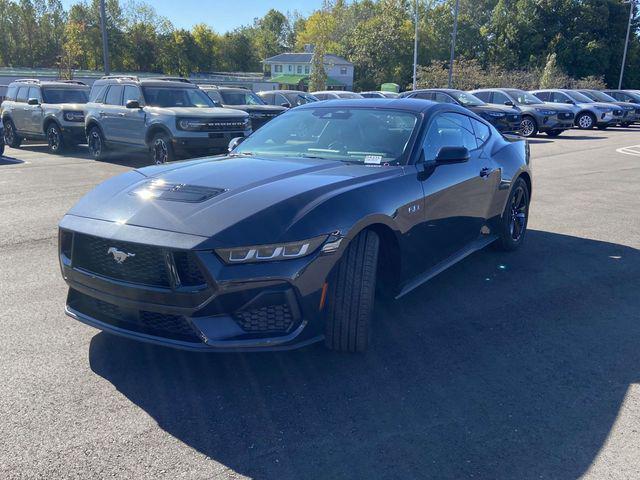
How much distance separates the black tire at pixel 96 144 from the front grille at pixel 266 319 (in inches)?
463

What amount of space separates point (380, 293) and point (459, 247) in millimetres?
1165

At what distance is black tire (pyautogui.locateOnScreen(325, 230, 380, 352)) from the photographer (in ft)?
10.9

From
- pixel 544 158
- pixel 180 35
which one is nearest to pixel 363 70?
pixel 180 35

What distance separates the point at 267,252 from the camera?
302cm

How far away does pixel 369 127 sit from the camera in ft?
14.9

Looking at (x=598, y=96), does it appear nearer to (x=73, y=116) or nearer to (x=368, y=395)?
(x=73, y=116)

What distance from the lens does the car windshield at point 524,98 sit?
21281mm

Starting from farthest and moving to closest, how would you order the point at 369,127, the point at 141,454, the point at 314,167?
1. the point at 369,127
2. the point at 314,167
3. the point at 141,454

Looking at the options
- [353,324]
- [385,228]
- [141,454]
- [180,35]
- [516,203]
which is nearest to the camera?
[141,454]

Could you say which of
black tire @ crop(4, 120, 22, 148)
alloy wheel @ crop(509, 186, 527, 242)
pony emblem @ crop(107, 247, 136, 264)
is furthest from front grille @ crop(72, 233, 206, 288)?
black tire @ crop(4, 120, 22, 148)

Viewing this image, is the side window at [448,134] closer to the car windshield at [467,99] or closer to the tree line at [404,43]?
the car windshield at [467,99]

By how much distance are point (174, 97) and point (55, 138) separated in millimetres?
4535

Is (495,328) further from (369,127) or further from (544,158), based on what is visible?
(544,158)

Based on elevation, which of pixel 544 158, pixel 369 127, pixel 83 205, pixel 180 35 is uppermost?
pixel 180 35
